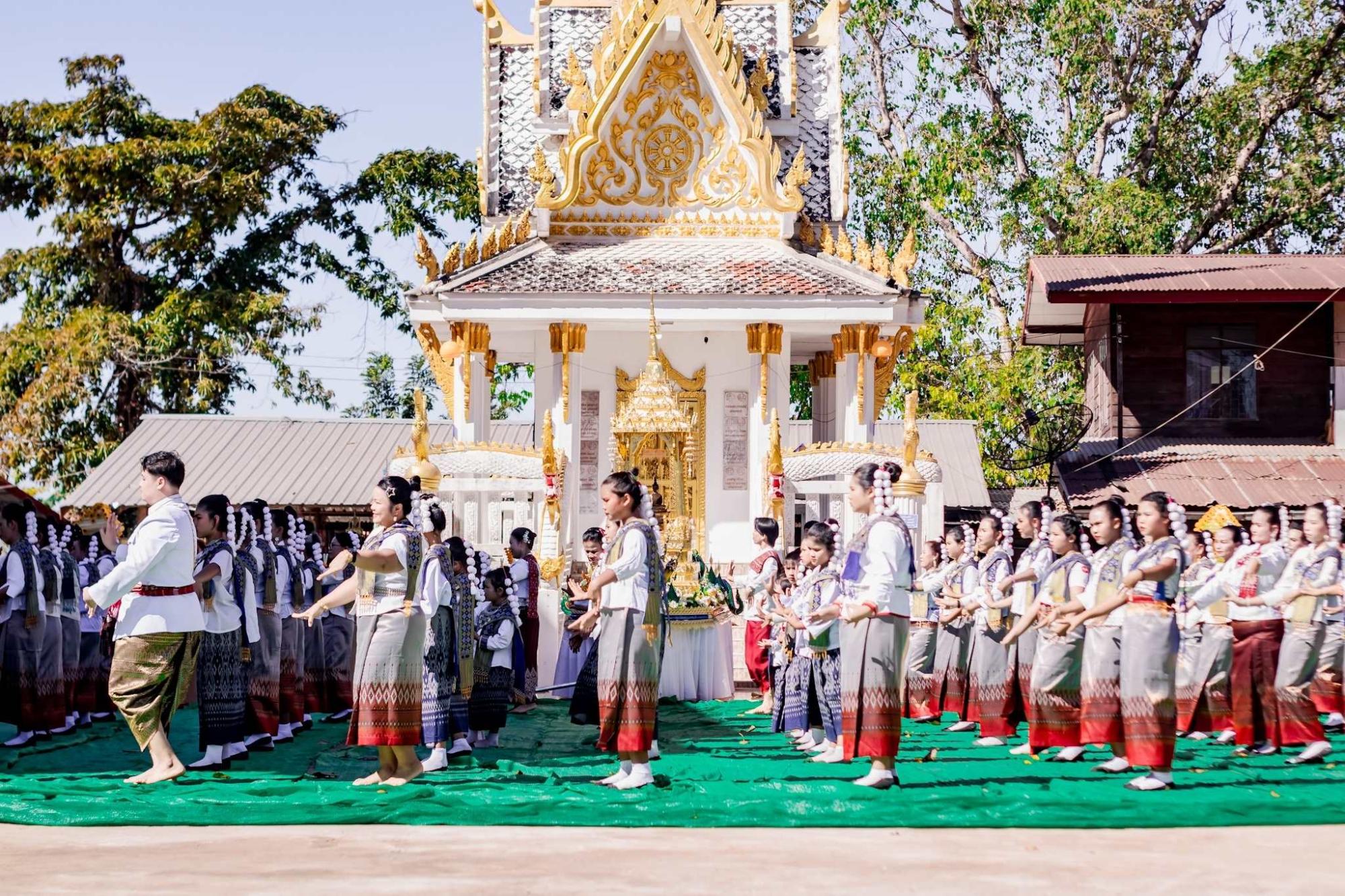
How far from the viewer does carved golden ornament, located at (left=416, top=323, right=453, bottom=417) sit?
20.1 metres

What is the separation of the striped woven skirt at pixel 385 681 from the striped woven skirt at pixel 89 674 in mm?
4600

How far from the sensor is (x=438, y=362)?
2047 centimetres

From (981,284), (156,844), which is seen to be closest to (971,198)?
(981,284)

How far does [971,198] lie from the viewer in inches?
1246

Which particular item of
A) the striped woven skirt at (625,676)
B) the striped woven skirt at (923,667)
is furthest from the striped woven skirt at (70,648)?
the striped woven skirt at (923,667)

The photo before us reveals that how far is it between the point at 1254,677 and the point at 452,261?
37.0ft

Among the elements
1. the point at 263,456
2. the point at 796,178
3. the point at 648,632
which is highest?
the point at 796,178

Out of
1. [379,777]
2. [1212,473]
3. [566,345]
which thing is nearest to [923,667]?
[379,777]

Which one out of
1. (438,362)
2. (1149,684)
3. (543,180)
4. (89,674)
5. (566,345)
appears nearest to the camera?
(1149,684)

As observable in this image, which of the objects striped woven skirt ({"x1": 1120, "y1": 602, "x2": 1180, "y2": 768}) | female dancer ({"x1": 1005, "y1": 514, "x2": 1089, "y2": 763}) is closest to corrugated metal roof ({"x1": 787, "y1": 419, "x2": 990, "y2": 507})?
female dancer ({"x1": 1005, "y1": 514, "x2": 1089, "y2": 763})

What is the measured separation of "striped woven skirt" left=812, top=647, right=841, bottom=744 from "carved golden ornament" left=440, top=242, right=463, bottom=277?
977cm

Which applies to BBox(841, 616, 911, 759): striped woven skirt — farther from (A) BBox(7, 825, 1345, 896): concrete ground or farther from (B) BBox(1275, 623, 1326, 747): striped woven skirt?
(B) BBox(1275, 623, 1326, 747): striped woven skirt

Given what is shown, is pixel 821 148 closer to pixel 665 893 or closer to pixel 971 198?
pixel 971 198

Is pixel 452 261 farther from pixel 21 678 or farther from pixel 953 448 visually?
pixel 953 448
